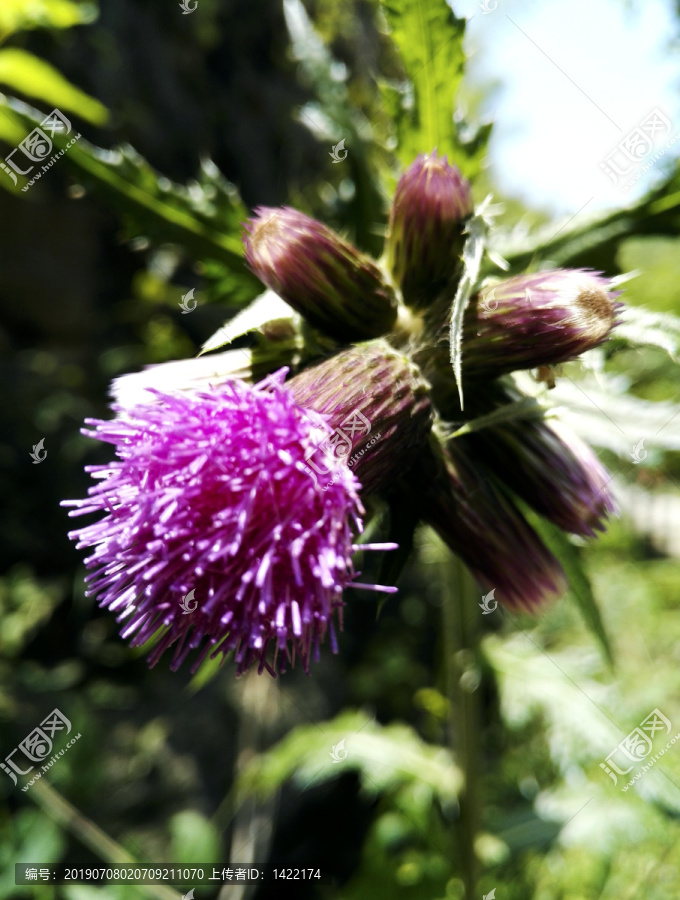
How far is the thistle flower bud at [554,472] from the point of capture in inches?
52.6

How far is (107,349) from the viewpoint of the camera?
350 centimetres

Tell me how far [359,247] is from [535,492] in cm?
85

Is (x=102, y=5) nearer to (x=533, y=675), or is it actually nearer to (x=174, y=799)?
(x=533, y=675)

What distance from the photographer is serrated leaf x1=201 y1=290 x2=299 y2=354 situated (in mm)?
1180

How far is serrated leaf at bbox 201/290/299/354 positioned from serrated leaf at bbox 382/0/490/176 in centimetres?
50
